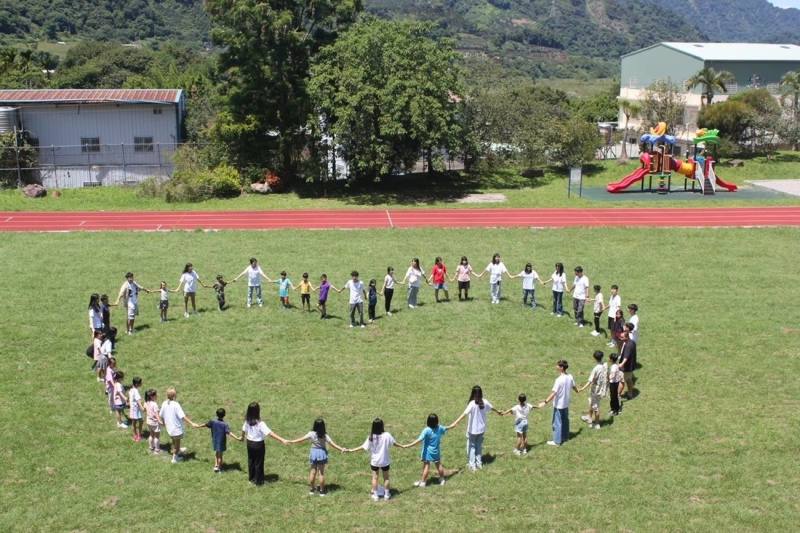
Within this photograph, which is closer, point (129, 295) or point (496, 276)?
point (129, 295)

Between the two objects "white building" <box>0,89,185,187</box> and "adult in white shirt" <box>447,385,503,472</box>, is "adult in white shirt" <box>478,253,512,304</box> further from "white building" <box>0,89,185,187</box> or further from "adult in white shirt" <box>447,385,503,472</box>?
"white building" <box>0,89,185,187</box>

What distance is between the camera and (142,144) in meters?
44.8

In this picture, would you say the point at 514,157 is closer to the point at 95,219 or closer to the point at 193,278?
the point at 95,219

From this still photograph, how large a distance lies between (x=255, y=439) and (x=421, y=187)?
3161cm

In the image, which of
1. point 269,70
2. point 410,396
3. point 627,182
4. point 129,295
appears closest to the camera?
point 410,396

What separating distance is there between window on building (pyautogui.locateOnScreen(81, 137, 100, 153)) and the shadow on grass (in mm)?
11111

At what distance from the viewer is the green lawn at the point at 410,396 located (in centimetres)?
1199

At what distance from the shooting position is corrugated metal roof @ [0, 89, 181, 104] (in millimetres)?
43625

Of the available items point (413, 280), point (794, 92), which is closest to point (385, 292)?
point (413, 280)

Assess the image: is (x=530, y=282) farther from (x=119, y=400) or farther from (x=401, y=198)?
(x=401, y=198)

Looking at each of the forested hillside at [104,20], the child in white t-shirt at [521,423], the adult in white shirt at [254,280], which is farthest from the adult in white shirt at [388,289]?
the forested hillside at [104,20]

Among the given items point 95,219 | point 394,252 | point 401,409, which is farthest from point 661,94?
point 401,409

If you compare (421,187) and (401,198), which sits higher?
(421,187)

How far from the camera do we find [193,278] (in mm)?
20906
